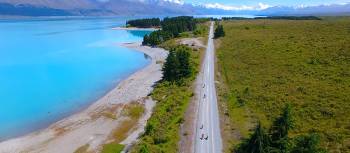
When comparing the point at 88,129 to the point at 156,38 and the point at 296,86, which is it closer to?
the point at 296,86

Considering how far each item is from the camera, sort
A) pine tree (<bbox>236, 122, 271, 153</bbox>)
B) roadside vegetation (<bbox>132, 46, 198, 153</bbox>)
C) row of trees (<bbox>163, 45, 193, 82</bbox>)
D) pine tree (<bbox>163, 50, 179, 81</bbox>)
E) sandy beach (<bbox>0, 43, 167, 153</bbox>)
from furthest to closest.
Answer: row of trees (<bbox>163, 45, 193, 82</bbox>) → pine tree (<bbox>163, 50, 179, 81</bbox>) → sandy beach (<bbox>0, 43, 167, 153</bbox>) → roadside vegetation (<bbox>132, 46, 198, 153</bbox>) → pine tree (<bbox>236, 122, 271, 153</bbox>)

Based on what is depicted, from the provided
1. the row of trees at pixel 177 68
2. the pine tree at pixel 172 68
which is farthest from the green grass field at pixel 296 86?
the pine tree at pixel 172 68

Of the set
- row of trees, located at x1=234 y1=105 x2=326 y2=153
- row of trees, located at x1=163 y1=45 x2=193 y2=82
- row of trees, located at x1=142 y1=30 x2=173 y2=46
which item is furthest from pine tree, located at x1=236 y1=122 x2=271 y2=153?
row of trees, located at x1=142 y1=30 x2=173 y2=46

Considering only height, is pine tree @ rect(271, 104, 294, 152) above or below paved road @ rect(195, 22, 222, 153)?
above

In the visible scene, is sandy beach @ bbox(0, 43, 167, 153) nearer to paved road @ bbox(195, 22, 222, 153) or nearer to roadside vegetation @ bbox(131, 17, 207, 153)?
roadside vegetation @ bbox(131, 17, 207, 153)

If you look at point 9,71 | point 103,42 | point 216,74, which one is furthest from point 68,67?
point 103,42

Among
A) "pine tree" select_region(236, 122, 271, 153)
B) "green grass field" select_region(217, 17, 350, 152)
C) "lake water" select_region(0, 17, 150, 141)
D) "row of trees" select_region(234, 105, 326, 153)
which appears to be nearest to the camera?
"row of trees" select_region(234, 105, 326, 153)

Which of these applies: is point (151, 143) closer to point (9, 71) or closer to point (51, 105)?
point (51, 105)

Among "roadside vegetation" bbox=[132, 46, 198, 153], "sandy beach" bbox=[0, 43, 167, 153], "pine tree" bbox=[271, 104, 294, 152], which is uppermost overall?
"pine tree" bbox=[271, 104, 294, 152]

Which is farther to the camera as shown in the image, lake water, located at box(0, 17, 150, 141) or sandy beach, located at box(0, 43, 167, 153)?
lake water, located at box(0, 17, 150, 141)
